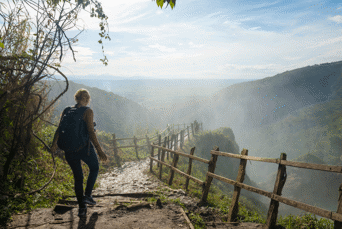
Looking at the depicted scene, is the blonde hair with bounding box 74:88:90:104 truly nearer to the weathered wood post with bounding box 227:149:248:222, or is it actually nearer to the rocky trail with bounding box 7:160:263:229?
the rocky trail with bounding box 7:160:263:229

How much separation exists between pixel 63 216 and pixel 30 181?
1.85 m

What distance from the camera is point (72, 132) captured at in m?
3.04

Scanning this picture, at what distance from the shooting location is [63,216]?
3.22 metres

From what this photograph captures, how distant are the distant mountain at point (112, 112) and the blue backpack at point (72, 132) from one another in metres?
53.7

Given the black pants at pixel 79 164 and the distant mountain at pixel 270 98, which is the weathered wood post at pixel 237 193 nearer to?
the black pants at pixel 79 164

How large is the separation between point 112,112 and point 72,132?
220 feet

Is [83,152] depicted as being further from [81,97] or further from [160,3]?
[160,3]

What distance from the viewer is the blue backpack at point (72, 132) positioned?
3.04m

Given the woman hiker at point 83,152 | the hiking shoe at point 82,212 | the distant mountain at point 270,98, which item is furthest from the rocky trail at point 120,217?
the distant mountain at point 270,98

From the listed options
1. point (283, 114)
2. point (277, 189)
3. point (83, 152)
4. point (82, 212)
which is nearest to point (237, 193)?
point (277, 189)

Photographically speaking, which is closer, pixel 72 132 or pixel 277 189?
pixel 72 132

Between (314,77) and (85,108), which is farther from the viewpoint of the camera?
(314,77)

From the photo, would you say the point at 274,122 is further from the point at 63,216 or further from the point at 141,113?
the point at 63,216

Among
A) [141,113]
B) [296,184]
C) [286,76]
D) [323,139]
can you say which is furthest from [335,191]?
[286,76]
